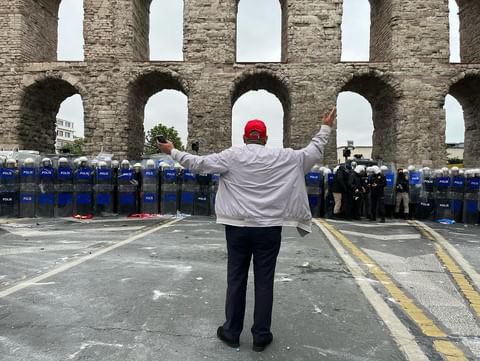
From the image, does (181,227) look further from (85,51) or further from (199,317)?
(85,51)

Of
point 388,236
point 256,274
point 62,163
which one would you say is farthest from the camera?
point 62,163

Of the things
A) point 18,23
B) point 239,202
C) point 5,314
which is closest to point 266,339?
point 239,202

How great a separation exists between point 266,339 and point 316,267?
2636mm

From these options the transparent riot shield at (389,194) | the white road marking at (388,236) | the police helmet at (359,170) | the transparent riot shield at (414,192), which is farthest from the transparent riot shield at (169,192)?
the transparent riot shield at (414,192)

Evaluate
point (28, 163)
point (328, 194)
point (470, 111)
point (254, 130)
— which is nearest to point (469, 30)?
point (470, 111)

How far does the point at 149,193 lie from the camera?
1255 cm

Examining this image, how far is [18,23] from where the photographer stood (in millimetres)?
18750

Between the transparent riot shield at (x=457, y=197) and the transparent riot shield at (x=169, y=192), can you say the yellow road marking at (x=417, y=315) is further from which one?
the transparent riot shield at (x=457, y=197)

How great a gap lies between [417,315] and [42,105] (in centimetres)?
2186

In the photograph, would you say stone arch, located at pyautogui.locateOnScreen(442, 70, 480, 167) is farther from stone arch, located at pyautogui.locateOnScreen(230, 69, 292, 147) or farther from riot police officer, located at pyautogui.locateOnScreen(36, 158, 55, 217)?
riot police officer, located at pyautogui.locateOnScreen(36, 158, 55, 217)

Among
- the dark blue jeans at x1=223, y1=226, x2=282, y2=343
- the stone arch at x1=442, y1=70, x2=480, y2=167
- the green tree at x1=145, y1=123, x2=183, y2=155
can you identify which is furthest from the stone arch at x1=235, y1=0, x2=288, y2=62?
the green tree at x1=145, y1=123, x2=183, y2=155

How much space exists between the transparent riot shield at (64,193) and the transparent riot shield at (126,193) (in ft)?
4.71

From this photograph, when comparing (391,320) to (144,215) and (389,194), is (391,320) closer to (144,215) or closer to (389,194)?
(144,215)

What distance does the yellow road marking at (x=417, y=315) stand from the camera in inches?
116
